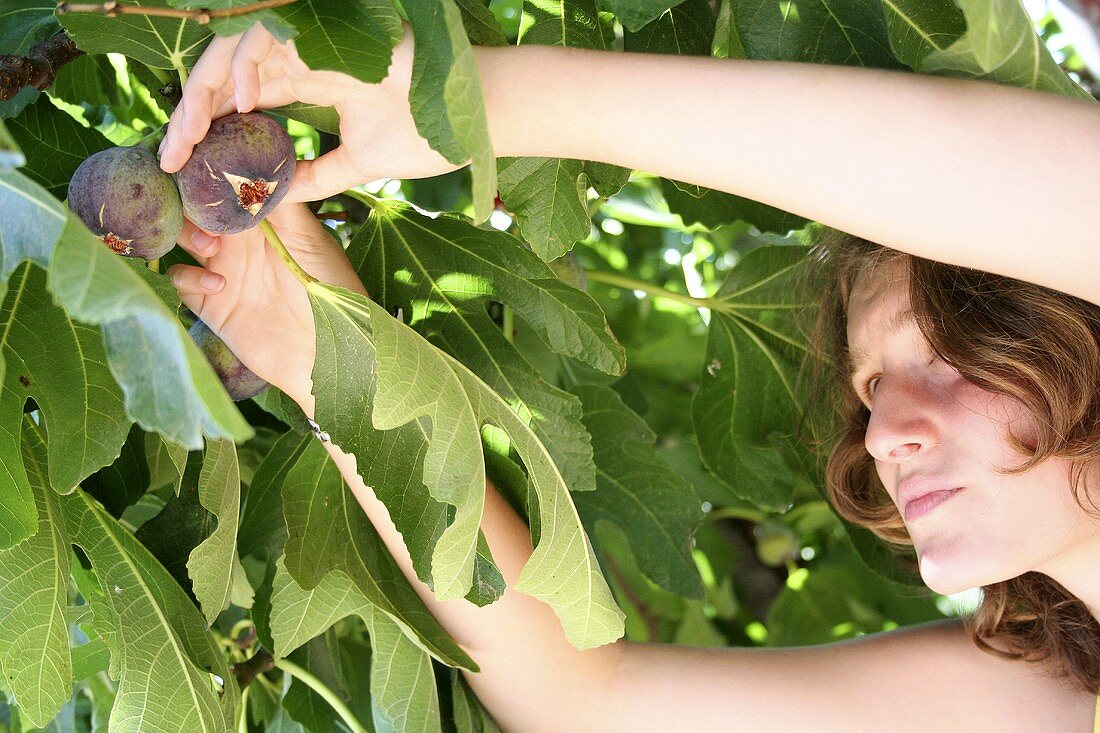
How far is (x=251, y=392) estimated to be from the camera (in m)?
1.18

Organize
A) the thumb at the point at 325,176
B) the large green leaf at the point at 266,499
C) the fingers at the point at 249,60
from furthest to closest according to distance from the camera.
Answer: the large green leaf at the point at 266,499 < the thumb at the point at 325,176 < the fingers at the point at 249,60

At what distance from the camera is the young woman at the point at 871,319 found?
848 mm

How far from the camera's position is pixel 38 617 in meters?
1.06

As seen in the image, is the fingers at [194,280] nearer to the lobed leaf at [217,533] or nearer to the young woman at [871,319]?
the young woman at [871,319]

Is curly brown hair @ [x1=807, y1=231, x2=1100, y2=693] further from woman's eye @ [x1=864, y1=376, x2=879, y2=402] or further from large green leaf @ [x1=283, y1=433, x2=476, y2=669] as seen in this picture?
large green leaf @ [x1=283, y1=433, x2=476, y2=669]

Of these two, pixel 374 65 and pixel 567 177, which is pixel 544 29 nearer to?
pixel 567 177

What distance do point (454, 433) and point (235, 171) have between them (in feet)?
1.00

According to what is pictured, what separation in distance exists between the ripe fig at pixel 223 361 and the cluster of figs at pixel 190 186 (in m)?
0.22

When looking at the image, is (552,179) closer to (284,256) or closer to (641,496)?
(284,256)

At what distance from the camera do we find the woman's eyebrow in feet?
3.97

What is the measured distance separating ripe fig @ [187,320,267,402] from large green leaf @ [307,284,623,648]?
0.13m

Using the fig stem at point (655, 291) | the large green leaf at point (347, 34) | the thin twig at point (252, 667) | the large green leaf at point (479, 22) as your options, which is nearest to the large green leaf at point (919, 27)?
the large green leaf at point (479, 22)

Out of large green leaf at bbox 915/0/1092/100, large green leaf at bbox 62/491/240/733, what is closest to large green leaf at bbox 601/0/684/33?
large green leaf at bbox 915/0/1092/100

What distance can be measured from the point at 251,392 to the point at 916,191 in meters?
0.74
